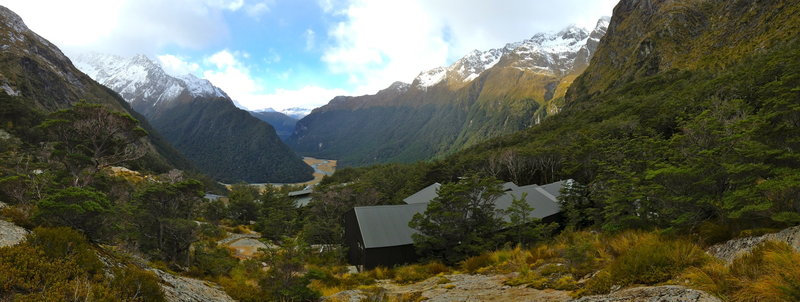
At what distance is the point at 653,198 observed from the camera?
12.5 m

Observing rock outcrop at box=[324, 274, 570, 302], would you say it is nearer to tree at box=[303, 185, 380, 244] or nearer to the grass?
the grass

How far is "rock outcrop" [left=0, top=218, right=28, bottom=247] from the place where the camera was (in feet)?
25.7

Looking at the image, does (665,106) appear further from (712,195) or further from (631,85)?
(712,195)

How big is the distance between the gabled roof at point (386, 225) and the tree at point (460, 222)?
3.50m

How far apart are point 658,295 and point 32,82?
137548 millimetres

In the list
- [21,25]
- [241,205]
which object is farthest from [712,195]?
[21,25]

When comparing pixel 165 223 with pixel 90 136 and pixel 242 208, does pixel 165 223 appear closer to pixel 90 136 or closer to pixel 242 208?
pixel 90 136

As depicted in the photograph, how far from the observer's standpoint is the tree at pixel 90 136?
20.3m

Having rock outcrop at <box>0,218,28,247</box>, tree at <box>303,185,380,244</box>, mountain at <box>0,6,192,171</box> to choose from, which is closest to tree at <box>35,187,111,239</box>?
rock outcrop at <box>0,218,28,247</box>

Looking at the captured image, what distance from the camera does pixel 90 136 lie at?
68.9 ft

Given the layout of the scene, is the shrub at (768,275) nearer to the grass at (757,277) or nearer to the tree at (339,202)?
the grass at (757,277)

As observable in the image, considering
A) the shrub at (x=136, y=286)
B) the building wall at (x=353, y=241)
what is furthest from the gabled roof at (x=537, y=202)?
the shrub at (x=136, y=286)

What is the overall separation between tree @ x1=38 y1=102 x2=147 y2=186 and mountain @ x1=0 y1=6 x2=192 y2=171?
6256cm

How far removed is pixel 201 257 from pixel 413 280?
14.2 metres
